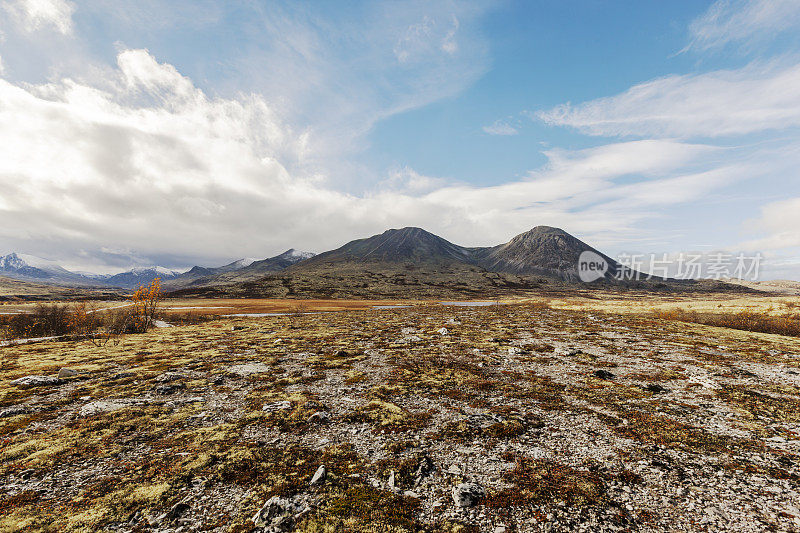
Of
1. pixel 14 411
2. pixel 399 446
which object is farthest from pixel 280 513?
pixel 14 411

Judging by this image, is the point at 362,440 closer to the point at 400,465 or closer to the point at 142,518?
the point at 400,465

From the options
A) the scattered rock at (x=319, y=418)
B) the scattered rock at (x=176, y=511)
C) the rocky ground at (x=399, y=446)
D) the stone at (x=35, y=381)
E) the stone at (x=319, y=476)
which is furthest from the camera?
the stone at (x=35, y=381)

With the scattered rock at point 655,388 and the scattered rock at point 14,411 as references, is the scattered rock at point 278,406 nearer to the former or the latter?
the scattered rock at point 14,411

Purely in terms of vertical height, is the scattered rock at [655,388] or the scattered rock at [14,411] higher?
the scattered rock at [655,388]

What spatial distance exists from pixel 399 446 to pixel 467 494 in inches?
105

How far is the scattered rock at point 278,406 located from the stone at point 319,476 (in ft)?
15.5

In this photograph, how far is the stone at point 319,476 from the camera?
723cm

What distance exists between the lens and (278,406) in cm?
1181

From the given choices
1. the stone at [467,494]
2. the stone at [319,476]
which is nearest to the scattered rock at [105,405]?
the stone at [319,476]

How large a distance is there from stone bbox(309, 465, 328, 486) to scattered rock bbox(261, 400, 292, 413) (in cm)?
472

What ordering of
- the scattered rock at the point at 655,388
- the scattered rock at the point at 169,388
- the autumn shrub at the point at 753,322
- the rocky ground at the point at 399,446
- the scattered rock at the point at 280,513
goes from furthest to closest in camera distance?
the autumn shrub at the point at 753,322 → the scattered rock at the point at 655,388 → the scattered rock at the point at 169,388 → the rocky ground at the point at 399,446 → the scattered rock at the point at 280,513

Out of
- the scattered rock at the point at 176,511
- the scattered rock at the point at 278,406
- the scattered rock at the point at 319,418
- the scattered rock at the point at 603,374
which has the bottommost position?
the scattered rock at the point at 278,406

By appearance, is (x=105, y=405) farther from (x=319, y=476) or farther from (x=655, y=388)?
(x=655, y=388)

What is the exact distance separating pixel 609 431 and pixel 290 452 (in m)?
10.1
